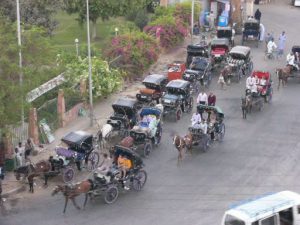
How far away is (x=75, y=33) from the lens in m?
47.5

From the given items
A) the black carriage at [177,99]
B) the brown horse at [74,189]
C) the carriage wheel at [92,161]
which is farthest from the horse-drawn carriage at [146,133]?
the brown horse at [74,189]

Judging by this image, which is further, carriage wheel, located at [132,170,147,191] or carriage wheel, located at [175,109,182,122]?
carriage wheel, located at [175,109,182,122]

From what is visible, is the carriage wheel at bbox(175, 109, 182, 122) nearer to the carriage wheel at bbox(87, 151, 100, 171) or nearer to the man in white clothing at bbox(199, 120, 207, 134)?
the man in white clothing at bbox(199, 120, 207, 134)

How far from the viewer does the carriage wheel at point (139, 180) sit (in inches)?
923

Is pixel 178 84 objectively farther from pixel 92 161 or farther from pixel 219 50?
pixel 219 50

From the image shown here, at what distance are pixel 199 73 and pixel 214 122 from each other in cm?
760

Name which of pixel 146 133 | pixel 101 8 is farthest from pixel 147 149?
pixel 101 8

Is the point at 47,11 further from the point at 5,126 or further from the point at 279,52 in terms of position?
the point at 5,126

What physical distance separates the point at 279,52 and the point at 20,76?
2245 centimetres

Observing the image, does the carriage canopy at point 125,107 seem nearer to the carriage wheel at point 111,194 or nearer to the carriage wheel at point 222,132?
the carriage wheel at point 222,132

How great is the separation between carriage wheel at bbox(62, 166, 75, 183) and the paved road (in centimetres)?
98

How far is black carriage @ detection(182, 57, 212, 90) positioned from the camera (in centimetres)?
3453

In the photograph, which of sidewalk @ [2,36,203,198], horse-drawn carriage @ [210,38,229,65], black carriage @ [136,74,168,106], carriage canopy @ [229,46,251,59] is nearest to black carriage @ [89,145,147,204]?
sidewalk @ [2,36,203,198]

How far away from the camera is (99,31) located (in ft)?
159
